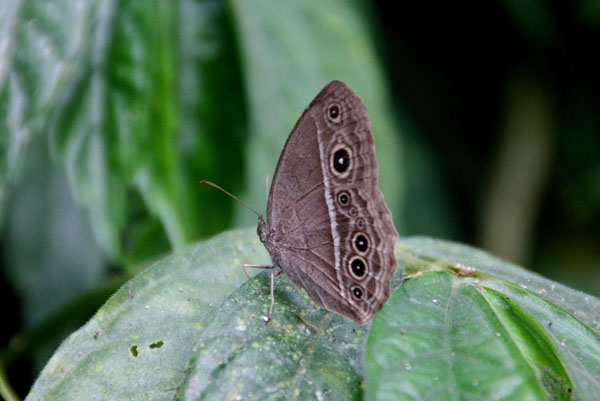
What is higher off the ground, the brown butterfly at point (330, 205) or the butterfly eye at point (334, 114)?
the butterfly eye at point (334, 114)

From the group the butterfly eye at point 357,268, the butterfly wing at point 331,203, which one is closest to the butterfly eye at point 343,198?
the butterfly wing at point 331,203

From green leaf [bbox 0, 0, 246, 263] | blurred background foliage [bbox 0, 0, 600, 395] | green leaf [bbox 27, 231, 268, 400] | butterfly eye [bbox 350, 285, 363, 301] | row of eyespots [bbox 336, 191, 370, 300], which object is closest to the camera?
green leaf [bbox 27, 231, 268, 400]

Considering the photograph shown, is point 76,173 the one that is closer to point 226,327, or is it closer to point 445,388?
point 226,327

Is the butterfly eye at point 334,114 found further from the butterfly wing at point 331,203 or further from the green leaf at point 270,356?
the green leaf at point 270,356

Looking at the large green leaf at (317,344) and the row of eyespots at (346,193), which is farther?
the row of eyespots at (346,193)

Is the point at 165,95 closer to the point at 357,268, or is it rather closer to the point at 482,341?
the point at 357,268

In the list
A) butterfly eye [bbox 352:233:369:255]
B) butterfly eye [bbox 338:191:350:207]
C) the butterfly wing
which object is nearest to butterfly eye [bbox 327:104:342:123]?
the butterfly wing

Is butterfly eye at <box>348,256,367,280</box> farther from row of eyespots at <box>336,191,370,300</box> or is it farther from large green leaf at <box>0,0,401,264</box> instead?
large green leaf at <box>0,0,401,264</box>
